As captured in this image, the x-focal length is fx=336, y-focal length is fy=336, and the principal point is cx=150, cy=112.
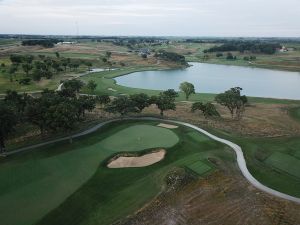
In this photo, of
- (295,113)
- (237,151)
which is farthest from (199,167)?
(295,113)

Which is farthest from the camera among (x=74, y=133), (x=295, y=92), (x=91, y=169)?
(x=295, y=92)

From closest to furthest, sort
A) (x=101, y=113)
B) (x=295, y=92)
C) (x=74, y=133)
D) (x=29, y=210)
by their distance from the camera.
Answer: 1. (x=29, y=210)
2. (x=74, y=133)
3. (x=101, y=113)
4. (x=295, y=92)

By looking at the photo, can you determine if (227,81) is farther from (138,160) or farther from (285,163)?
(138,160)

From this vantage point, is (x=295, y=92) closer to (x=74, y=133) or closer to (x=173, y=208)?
(x=74, y=133)

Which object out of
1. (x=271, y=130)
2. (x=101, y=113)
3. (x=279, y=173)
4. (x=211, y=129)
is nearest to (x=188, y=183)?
(x=279, y=173)

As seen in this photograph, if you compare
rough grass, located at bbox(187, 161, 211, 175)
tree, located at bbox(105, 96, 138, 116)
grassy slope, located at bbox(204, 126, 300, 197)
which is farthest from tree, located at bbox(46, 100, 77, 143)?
grassy slope, located at bbox(204, 126, 300, 197)

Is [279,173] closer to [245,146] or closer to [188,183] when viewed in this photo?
[245,146]

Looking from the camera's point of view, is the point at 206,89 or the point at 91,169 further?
the point at 206,89
